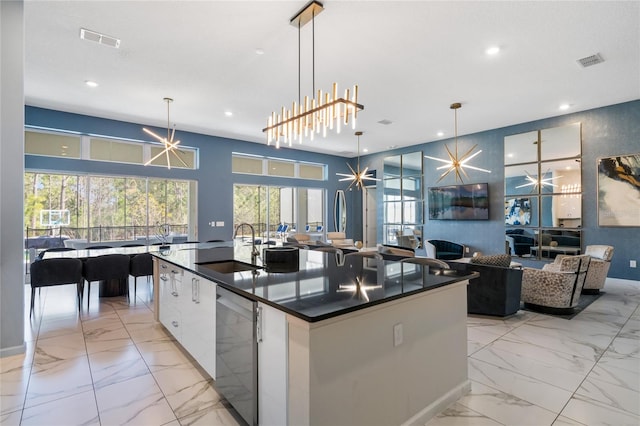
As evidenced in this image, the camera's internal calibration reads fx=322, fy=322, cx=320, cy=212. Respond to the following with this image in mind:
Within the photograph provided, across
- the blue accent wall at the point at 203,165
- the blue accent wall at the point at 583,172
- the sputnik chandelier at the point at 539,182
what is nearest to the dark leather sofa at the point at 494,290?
the blue accent wall at the point at 583,172

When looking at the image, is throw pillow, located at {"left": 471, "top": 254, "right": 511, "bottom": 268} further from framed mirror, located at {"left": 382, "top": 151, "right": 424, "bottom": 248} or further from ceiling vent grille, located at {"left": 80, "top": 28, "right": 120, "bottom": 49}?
ceiling vent grille, located at {"left": 80, "top": 28, "right": 120, "bottom": 49}

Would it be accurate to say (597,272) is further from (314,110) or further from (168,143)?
(168,143)

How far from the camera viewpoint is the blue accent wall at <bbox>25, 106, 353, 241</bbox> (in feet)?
20.4

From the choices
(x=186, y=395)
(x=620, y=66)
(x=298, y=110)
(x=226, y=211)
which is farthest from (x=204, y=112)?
(x=620, y=66)

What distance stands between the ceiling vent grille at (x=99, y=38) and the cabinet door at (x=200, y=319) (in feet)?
9.78

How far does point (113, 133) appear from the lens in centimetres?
680

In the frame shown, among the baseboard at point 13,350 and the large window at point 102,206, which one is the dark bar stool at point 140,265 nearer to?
the baseboard at point 13,350

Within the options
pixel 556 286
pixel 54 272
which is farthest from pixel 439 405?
pixel 54 272

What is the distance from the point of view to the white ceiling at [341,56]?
324 centimetres

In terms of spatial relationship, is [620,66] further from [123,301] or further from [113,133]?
[113,133]

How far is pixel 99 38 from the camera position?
3.67m

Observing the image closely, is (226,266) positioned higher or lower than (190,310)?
higher

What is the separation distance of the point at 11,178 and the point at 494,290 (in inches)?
204

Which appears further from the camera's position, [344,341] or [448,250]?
[448,250]
